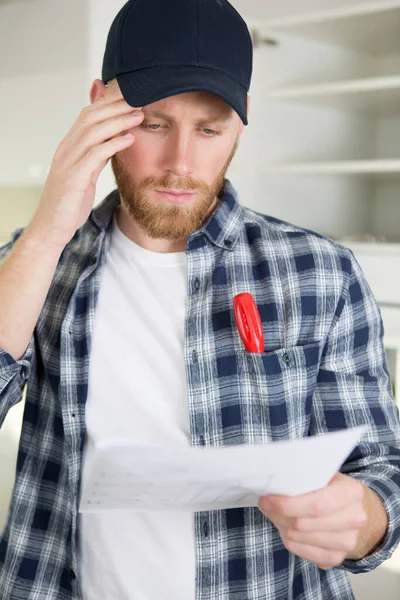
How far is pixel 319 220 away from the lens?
2.67m

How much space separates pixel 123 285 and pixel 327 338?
315 mm

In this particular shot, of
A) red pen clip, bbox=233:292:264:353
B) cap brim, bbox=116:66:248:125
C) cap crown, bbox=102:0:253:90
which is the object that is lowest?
red pen clip, bbox=233:292:264:353

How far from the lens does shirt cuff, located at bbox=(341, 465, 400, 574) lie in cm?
96

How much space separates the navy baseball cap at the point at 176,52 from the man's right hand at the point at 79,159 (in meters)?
0.03

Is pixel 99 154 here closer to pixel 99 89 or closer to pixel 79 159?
pixel 79 159

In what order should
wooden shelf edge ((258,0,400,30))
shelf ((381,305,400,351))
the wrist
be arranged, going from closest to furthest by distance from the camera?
the wrist
wooden shelf edge ((258,0,400,30))
shelf ((381,305,400,351))

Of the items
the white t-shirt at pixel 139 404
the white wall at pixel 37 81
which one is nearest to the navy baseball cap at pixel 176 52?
the white t-shirt at pixel 139 404

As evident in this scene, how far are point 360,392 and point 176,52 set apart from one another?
21.1 inches

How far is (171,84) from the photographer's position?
103 cm

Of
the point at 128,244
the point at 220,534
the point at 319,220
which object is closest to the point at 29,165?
the point at 319,220

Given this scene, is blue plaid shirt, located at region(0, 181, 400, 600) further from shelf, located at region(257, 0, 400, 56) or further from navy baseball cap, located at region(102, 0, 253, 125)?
shelf, located at region(257, 0, 400, 56)

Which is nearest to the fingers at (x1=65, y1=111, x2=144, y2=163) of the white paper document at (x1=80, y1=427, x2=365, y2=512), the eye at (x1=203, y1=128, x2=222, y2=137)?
the eye at (x1=203, y1=128, x2=222, y2=137)

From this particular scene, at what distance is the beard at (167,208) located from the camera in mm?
1107

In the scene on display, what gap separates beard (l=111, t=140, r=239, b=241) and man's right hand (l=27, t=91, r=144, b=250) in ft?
0.23
